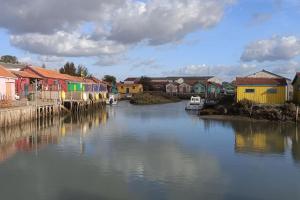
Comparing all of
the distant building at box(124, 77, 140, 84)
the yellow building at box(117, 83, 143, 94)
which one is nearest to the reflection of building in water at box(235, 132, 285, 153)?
the yellow building at box(117, 83, 143, 94)

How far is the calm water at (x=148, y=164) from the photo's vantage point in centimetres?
1484

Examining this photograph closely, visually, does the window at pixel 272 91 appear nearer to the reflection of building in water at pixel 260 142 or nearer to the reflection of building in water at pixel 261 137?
the reflection of building in water at pixel 261 137

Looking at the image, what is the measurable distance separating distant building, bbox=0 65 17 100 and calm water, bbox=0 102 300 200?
4641mm

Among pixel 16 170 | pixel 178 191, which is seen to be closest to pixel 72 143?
pixel 16 170

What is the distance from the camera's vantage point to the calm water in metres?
14.8

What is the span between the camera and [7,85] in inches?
1447

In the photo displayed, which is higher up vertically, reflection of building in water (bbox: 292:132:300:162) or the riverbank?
the riverbank

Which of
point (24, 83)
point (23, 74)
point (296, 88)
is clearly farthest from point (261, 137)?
point (23, 74)

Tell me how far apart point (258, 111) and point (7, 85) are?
21.8m

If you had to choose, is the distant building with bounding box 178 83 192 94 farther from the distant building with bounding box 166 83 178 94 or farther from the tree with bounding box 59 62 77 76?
the tree with bounding box 59 62 77 76

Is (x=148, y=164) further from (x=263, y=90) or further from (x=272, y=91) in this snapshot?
(x=272, y=91)

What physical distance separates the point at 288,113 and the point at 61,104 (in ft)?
76.4

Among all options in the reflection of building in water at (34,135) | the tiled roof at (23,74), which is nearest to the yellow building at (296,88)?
the reflection of building in water at (34,135)

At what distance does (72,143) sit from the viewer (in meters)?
25.6
